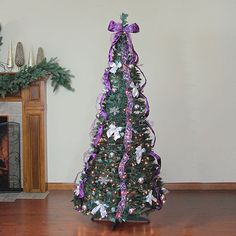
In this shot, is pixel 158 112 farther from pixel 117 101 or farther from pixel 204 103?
pixel 117 101

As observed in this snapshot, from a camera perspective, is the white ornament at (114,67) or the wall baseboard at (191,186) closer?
the white ornament at (114,67)

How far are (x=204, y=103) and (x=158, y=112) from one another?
55 centimetres

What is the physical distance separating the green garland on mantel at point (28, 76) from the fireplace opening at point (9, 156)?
0.45 metres

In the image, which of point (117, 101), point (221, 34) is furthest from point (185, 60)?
point (117, 101)

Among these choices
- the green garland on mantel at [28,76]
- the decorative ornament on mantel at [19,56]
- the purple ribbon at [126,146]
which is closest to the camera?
the purple ribbon at [126,146]

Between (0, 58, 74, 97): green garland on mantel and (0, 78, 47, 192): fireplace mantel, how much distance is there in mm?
166

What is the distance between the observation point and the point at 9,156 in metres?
5.19

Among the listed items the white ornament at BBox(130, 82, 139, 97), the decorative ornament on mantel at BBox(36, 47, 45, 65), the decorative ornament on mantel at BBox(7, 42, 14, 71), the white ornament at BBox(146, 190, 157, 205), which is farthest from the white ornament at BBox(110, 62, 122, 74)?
the decorative ornament on mantel at BBox(7, 42, 14, 71)

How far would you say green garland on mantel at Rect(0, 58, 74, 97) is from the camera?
191 inches

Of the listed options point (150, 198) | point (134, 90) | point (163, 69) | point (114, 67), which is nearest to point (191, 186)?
point (163, 69)

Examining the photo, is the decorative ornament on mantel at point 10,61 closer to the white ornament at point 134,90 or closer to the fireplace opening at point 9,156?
the fireplace opening at point 9,156

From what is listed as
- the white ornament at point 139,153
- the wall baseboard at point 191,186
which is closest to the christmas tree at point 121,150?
the white ornament at point 139,153

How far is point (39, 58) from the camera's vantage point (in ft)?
16.5

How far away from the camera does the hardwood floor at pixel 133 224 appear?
3809 millimetres
